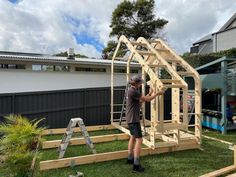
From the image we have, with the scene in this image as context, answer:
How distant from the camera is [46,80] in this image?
13.7 meters

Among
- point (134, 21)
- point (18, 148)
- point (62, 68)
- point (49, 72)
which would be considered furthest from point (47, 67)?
point (134, 21)

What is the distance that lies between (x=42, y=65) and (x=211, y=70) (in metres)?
8.73

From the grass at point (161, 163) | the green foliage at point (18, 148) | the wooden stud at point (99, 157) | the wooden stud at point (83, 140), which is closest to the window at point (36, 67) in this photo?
the wooden stud at point (83, 140)

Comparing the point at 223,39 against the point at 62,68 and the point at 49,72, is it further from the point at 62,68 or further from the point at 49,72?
the point at 49,72

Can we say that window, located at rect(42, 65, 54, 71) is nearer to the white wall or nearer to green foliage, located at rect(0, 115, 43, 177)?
the white wall

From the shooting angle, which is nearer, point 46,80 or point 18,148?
point 18,148

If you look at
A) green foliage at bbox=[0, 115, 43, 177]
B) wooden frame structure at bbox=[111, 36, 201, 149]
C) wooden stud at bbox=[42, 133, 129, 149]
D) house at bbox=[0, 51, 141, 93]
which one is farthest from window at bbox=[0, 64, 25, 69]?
green foliage at bbox=[0, 115, 43, 177]

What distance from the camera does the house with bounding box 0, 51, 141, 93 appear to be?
488 inches

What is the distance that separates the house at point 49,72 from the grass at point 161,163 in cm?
762

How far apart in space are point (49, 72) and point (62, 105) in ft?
17.6

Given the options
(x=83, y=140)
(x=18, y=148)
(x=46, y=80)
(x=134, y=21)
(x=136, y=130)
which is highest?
(x=134, y=21)

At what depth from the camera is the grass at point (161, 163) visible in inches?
183

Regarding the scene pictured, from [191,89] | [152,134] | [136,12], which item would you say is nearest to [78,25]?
[136,12]

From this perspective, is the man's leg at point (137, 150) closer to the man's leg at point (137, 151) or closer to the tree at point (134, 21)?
the man's leg at point (137, 151)
